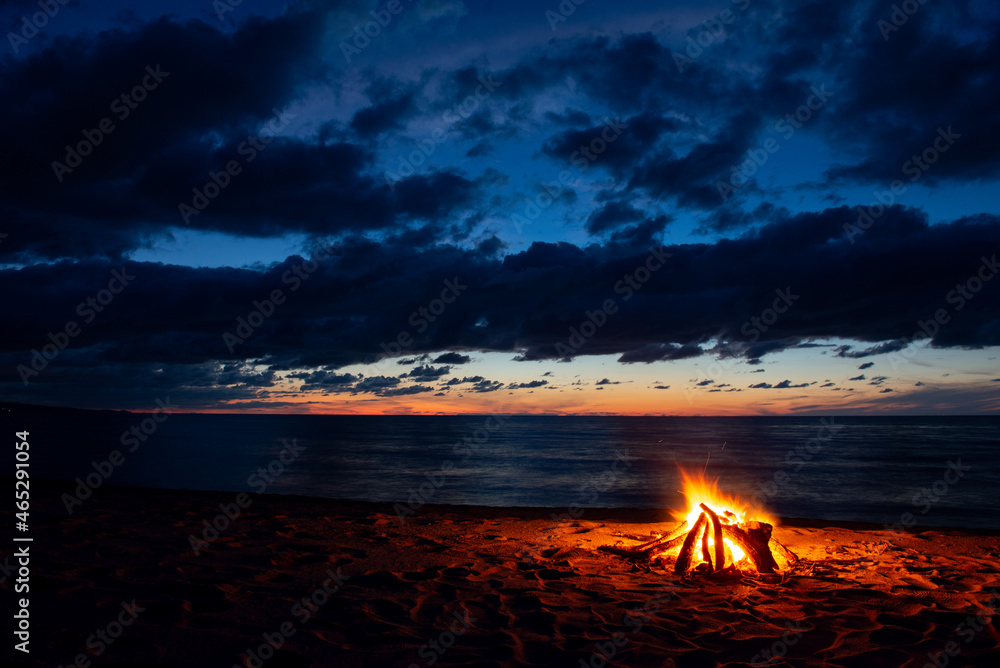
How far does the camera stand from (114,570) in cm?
664

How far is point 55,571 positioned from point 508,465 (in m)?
33.1

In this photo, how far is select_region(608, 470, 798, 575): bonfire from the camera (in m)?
7.50

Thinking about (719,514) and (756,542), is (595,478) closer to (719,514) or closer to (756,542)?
(719,514)

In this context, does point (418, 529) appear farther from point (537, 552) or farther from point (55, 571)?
point (55, 571)

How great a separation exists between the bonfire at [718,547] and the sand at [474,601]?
25 centimetres

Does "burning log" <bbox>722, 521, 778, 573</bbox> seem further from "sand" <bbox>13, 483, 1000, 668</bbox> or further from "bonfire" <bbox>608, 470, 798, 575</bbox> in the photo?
"sand" <bbox>13, 483, 1000, 668</bbox>

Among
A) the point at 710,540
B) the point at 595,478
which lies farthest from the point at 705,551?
the point at 595,478

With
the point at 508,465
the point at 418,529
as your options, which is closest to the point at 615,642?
the point at 418,529

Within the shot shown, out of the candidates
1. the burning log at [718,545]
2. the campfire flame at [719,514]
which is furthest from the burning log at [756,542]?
the burning log at [718,545]

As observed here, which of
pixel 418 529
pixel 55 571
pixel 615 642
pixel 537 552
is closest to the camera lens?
pixel 615 642

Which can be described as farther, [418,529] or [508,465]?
[508,465]

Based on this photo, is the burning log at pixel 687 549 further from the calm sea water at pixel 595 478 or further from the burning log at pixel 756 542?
the calm sea water at pixel 595 478

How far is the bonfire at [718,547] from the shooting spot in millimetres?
7500

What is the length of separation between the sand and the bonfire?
0.25 metres
